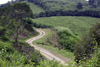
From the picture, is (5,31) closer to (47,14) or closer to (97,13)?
(47,14)

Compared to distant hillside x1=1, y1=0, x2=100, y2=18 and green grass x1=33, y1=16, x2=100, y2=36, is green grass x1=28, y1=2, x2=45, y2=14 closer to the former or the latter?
distant hillside x1=1, y1=0, x2=100, y2=18

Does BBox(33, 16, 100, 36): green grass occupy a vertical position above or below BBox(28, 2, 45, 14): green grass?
below

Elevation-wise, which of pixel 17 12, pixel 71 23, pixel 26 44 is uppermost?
pixel 17 12

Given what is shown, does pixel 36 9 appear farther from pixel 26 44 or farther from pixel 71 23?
pixel 26 44

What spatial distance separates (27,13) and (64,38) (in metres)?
15.7

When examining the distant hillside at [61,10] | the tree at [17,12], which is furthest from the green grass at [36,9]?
the tree at [17,12]

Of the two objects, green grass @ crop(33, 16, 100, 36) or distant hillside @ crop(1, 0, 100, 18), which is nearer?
green grass @ crop(33, 16, 100, 36)

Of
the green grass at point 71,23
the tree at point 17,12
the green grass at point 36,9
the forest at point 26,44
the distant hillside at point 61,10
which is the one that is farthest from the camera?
the green grass at point 36,9

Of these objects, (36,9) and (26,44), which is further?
(36,9)

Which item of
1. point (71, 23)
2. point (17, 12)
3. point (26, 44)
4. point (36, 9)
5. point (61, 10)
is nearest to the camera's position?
point (26, 44)

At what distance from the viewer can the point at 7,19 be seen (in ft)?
65.0

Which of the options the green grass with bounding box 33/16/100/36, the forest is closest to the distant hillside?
the green grass with bounding box 33/16/100/36

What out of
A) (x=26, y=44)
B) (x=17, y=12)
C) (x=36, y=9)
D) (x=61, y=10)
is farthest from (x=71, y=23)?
(x=26, y=44)

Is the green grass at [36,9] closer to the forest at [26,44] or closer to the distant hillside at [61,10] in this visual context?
the distant hillside at [61,10]
